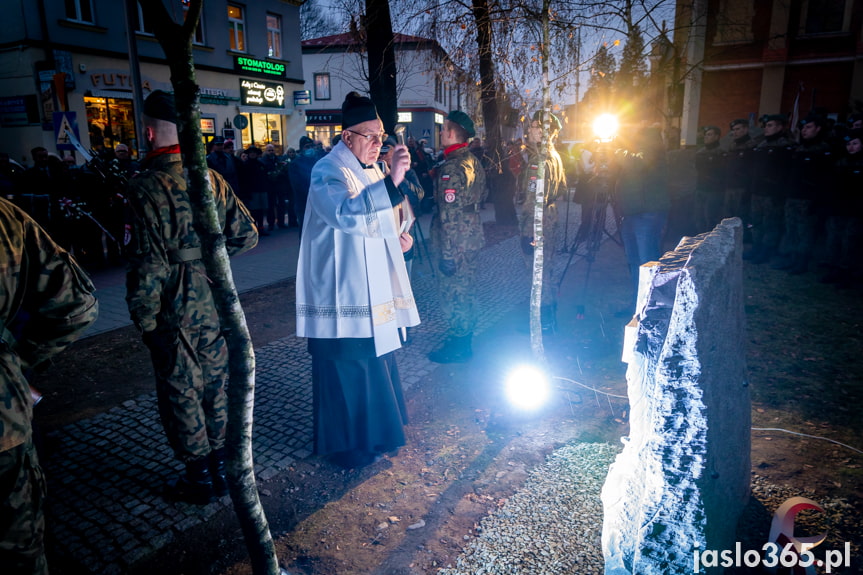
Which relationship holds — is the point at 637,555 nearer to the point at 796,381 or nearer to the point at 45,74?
the point at 796,381

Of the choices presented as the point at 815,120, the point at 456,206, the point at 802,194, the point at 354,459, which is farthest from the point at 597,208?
the point at 354,459

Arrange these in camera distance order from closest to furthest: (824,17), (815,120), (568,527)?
1. (568,527)
2. (815,120)
3. (824,17)

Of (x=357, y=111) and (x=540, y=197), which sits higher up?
(x=357, y=111)

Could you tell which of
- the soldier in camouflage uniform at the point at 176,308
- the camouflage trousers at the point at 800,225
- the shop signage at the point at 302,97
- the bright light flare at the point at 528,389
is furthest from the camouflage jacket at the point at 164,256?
the shop signage at the point at 302,97

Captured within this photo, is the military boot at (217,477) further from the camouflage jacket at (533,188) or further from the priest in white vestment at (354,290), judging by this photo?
the camouflage jacket at (533,188)

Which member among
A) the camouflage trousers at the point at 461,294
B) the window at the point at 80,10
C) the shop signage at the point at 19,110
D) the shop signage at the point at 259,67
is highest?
the window at the point at 80,10

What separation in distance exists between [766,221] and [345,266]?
845cm

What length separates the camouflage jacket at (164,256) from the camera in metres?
2.94

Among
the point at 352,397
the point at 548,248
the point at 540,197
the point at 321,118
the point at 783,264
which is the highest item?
the point at 321,118

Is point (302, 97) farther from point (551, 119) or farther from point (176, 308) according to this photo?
point (176, 308)

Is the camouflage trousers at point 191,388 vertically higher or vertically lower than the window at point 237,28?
lower

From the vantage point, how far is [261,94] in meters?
24.3

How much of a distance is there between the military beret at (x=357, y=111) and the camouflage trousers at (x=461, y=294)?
7.05ft

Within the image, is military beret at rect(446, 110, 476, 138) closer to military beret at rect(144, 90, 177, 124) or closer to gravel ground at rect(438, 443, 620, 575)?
military beret at rect(144, 90, 177, 124)
